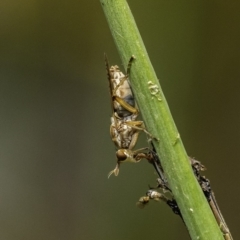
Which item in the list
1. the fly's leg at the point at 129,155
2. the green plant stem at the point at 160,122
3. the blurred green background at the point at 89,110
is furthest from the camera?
the blurred green background at the point at 89,110

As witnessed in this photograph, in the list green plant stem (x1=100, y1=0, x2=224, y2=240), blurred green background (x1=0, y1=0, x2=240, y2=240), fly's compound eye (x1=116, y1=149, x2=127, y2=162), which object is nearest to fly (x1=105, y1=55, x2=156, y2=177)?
fly's compound eye (x1=116, y1=149, x2=127, y2=162)

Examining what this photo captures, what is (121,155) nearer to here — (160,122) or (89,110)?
(160,122)

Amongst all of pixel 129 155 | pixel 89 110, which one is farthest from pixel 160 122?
pixel 89 110

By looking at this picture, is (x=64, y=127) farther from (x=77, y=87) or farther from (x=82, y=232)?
(x=82, y=232)

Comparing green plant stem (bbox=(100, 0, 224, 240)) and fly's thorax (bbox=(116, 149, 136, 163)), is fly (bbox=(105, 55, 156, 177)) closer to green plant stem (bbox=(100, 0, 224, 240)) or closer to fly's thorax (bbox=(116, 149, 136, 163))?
fly's thorax (bbox=(116, 149, 136, 163))

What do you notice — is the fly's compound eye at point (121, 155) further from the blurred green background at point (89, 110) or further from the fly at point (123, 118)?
the blurred green background at point (89, 110)

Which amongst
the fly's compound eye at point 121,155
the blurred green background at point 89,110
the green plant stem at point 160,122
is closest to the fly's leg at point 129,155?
the fly's compound eye at point 121,155
